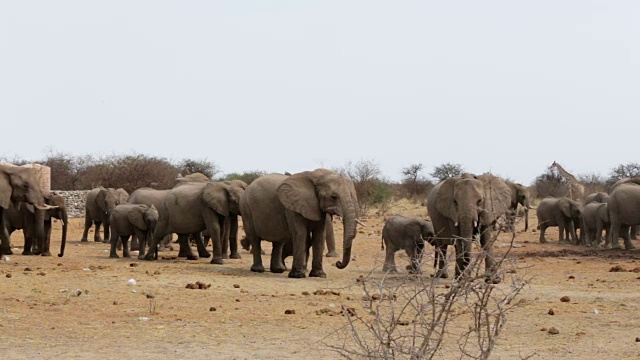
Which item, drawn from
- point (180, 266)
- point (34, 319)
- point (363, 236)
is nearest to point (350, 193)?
point (180, 266)

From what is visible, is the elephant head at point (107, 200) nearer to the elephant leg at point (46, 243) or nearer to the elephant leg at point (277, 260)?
the elephant leg at point (46, 243)

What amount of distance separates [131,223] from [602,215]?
37.3 ft

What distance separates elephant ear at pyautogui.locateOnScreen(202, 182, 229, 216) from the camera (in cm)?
1903

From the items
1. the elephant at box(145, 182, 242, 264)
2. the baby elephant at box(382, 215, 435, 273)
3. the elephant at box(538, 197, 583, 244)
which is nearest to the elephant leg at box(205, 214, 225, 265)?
the elephant at box(145, 182, 242, 264)

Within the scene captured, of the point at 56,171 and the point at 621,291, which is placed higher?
the point at 56,171

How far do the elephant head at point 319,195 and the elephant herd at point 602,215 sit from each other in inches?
238

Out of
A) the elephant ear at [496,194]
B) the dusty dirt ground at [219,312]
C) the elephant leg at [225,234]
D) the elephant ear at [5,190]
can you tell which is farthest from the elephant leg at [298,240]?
the elephant ear at [5,190]

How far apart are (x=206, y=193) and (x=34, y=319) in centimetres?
835

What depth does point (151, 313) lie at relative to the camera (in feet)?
37.4

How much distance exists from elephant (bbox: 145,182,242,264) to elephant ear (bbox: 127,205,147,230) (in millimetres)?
761

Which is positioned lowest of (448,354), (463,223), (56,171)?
(448,354)

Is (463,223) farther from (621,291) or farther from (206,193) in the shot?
(206,193)

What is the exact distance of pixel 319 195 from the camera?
52.8ft

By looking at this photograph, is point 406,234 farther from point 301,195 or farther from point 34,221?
point 34,221
